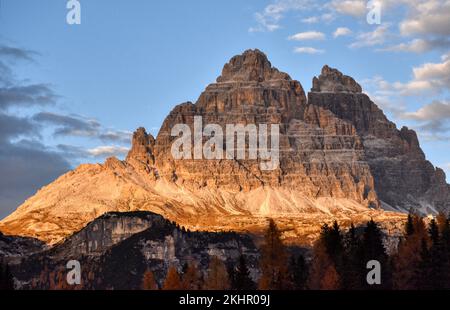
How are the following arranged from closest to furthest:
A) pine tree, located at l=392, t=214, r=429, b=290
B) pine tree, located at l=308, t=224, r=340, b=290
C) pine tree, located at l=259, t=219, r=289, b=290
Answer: pine tree, located at l=392, t=214, r=429, b=290 < pine tree, located at l=259, t=219, r=289, b=290 < pine tree, located at l=308, t=224, r=340, b=290

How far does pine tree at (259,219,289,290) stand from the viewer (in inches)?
6334

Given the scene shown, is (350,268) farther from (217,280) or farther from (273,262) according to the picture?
(217,280)

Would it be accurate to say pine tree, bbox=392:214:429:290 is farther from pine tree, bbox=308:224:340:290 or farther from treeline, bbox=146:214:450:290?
pine tree, bbox=308:224:340:290

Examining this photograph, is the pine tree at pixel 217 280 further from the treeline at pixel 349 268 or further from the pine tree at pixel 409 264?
the pine tree at pixel 409 264

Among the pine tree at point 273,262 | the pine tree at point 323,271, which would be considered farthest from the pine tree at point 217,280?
the pine tree at point 273,262

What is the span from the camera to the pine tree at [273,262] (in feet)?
528

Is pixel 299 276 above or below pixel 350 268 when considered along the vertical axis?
below

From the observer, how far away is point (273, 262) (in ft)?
536

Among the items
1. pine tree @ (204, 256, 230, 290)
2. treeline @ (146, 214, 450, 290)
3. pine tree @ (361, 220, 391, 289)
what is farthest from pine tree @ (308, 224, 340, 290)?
pine tree @ (204, 256, 230, 290)

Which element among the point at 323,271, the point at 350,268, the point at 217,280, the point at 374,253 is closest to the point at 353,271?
the point at 350,268
